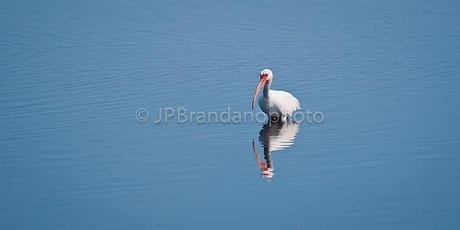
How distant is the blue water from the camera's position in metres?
9.62

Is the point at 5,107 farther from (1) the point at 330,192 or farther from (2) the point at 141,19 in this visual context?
(2) the point at 141,19

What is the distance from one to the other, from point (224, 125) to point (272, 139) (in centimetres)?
100

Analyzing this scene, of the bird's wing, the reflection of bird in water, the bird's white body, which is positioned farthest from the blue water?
the bird's wing

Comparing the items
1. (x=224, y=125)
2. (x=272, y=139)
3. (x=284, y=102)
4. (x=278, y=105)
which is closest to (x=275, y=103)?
(x=278, y=105)

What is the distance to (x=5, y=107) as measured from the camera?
14.4 metres

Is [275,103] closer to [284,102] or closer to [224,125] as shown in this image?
[284,102]

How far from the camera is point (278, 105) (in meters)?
13.8

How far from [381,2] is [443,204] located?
16.4 meters

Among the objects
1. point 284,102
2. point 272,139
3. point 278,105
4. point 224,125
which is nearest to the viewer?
point 272,139

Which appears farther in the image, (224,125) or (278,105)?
(278,105)

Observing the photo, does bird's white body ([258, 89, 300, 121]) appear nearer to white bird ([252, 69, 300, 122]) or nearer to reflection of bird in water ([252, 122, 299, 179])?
white bird ([252, 69, 300, 122])

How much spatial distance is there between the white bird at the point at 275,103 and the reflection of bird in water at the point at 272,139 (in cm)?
18

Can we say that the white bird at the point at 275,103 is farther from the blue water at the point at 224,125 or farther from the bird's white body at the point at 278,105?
the blue water at the point at 224,125

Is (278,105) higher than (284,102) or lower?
lower
